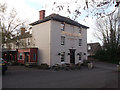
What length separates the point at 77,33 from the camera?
24.5m

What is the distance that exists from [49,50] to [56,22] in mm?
4787

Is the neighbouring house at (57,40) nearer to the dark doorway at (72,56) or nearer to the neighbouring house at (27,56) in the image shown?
the dark doorway at (72,56)

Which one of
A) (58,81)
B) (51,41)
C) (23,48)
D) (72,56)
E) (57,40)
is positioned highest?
(57,40)

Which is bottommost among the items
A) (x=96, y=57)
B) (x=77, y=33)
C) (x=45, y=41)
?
(x=96, y=57)

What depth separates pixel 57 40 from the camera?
2102 centimetres

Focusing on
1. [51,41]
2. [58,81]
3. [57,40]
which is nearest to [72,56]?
[57,40]

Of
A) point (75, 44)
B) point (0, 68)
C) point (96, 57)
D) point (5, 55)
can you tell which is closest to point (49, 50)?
point (75, 44)

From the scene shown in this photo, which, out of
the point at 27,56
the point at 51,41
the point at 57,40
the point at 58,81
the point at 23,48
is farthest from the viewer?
the point at 27,56

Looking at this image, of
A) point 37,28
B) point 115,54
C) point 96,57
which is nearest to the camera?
point 37,28

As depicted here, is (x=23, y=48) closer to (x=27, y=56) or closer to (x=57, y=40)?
(x=27, y=56)

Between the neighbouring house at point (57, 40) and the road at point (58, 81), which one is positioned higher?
the neighbouring house at point (57, 40)

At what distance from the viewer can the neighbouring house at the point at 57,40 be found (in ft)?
66.4

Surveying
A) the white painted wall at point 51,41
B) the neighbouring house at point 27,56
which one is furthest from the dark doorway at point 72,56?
the neighbouring house at point 27,56

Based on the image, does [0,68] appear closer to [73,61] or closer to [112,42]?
[73,61]
